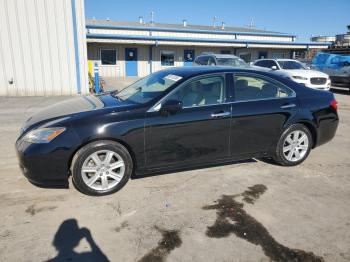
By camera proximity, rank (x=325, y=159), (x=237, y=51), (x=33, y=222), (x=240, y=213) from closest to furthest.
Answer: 1. (x=33, y=222)
2. (x=240, y=213)
3. (x=325, y=159)
4. (x=237, y=51)

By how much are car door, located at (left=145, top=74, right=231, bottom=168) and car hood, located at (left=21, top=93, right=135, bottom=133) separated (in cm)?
51

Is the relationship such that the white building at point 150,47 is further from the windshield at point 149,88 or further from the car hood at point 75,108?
the car hood at point 75,108

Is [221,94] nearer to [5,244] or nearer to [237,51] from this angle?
[5,244]

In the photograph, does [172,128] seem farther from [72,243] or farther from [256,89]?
[72,243]

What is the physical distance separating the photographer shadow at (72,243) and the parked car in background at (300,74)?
37.4 ft

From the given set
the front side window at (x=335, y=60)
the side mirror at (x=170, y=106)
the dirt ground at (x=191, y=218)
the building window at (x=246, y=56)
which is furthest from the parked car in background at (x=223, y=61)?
the building window at (x=246, y=56)

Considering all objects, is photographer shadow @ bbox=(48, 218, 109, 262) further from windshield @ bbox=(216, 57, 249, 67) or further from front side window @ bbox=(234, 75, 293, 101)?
windshield @ bbox=(216, 57, 249, 67)

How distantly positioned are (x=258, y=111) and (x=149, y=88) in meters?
1.63

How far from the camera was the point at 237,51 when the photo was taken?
96.2 ft

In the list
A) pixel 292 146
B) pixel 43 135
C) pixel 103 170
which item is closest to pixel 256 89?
pixel 292 146

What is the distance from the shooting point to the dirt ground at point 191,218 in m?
2.81

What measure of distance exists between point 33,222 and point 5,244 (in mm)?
395

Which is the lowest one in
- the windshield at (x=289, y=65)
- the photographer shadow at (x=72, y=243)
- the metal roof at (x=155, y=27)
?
the photographer shadow at (x=72, y=243)

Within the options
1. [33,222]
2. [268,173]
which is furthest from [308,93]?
[33,222]
